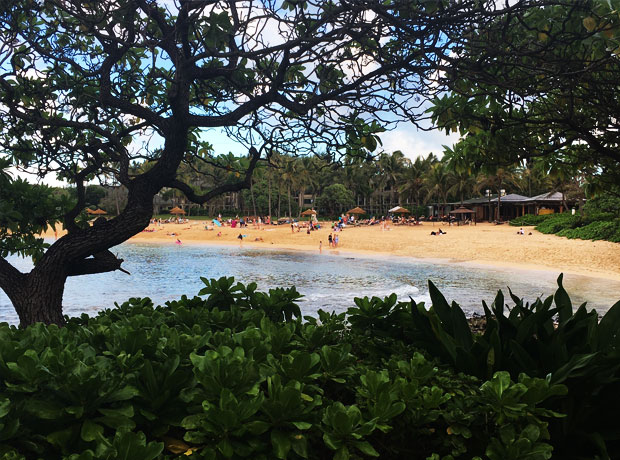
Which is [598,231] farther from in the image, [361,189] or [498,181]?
[361,189]

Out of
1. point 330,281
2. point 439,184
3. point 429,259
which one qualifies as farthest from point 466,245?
point 439,184

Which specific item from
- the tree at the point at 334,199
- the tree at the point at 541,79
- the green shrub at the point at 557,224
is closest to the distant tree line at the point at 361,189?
the tree at the point at 334,199

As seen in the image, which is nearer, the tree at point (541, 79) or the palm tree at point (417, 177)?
the tree at point (541, 79)

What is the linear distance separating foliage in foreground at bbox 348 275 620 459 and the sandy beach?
75.2 feet

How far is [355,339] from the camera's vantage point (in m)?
2.66

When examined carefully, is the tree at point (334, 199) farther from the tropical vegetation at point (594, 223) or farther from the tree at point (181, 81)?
the tree at point (181, 81)

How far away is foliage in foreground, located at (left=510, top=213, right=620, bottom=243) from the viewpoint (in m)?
29.2

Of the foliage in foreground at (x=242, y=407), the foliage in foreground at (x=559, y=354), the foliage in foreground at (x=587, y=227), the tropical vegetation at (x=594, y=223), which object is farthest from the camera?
the foliage in foreground at (x=587, y=227)

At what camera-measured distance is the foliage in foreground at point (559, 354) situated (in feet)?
6.23

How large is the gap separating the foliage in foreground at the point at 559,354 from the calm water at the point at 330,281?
12.3 metres

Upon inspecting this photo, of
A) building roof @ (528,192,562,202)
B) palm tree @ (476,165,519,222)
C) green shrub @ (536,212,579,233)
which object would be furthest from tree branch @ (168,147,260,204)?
palm tree @ (476,165,519,222)

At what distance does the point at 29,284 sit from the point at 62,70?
2.42 metres

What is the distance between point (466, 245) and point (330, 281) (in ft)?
55.8

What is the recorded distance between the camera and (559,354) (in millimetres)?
2062
